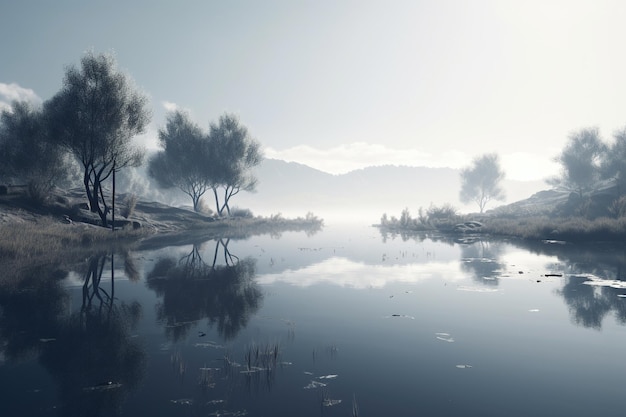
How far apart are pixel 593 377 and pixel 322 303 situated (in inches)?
362

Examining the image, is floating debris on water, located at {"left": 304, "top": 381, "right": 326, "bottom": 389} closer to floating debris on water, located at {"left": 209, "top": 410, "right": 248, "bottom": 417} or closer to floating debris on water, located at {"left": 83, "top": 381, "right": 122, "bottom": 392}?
floating debris on water, located at {"left": 209, "top": 410, "right": 248, "bottom": 417}

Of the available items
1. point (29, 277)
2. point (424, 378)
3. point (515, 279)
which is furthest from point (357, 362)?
point (29, 277)

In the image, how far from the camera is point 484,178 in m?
118

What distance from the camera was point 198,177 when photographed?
68.8 meters

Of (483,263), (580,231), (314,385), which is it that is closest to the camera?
(314,385)

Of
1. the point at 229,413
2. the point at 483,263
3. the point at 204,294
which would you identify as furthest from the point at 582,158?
the point at 229,413

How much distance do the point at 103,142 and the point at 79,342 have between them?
33998 mm

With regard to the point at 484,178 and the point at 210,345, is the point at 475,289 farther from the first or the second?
the point at 484,178

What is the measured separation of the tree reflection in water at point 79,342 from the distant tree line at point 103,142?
27175 mm

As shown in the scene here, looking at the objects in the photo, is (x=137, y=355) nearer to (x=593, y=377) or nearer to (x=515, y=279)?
(x=593, y=377)

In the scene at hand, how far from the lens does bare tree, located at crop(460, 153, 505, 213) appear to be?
385 feet

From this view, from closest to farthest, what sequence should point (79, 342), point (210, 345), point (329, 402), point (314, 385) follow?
point (329, 402)
point (314, 385)
point (79, 342)
point (210, 345)

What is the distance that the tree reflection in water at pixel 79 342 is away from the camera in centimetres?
704

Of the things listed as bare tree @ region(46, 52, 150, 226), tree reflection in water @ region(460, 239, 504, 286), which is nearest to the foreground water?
tree reflection in water @ region(460, 239, 504, 286)
